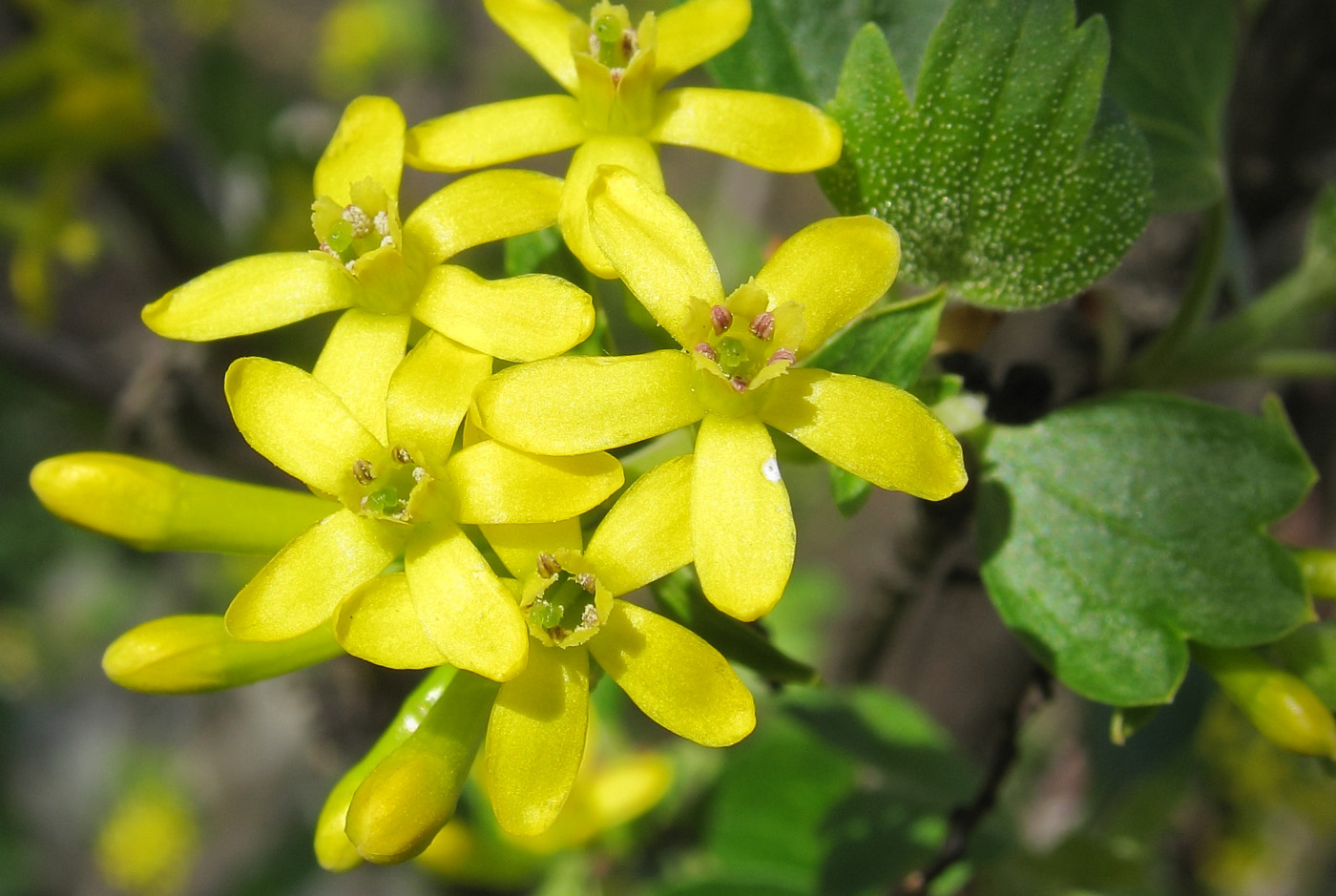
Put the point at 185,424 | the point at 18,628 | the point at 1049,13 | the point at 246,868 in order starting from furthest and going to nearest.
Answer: the point at 18,628, the point at 246,868, the point at 185,424, the point at 1049,13

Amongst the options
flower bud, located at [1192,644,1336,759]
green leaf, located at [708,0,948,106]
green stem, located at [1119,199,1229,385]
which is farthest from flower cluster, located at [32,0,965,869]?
green stem, located at [1119,199,1229,385]

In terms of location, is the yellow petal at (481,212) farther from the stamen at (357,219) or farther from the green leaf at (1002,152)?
the green leaf at (1002,152)

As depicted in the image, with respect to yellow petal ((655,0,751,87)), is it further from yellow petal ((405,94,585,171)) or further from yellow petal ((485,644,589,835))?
yellow petal ((485,644,589,835))

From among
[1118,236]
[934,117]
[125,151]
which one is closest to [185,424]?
[125,151]

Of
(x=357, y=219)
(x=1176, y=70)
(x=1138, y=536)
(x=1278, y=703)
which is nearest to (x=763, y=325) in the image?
(x=357, y=219)

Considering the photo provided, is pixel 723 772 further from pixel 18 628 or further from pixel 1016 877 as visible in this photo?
pixel 18 628

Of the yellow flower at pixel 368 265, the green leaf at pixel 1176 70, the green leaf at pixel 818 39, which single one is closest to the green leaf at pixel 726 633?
the yellow flower at pixel 368 265
